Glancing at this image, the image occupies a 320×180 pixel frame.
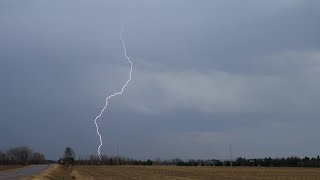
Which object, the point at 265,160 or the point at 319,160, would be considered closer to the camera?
the point at 319,160

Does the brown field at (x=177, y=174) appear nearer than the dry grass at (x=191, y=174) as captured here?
Yes

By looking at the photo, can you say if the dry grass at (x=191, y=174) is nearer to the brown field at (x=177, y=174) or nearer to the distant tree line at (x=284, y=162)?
A: the brown field at (x=177, y=174)

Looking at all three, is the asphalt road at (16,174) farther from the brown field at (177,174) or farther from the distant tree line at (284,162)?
the distant tree line at (284,162)

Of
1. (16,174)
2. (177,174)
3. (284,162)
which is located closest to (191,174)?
(177,174)

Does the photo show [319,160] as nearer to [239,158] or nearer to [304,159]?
[304,159]

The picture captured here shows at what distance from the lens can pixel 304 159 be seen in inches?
6693

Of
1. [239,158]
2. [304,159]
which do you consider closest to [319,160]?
[304,159]

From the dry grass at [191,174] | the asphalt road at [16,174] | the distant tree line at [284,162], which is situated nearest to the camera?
the dry grass at [191,174]

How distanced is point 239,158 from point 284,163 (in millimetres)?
26847

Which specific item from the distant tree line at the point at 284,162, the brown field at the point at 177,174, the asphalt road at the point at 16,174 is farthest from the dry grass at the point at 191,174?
the distant tree line at the point at 284,162

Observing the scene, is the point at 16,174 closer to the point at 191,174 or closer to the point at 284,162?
the point at 191,174

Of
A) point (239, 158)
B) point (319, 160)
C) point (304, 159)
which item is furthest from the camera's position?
point (239, 158)

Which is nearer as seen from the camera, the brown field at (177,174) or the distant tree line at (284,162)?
the brown field at (177,174)

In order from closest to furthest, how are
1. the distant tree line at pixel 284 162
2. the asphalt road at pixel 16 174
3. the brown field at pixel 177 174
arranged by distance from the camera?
the brown field at pixel 177 174
the asphalt road at pixel 16 174
the distant tree line at pixel 284 162
